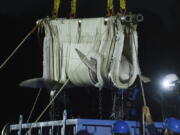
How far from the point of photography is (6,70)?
1433cm

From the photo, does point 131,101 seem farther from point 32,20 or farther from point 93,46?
point 32,20

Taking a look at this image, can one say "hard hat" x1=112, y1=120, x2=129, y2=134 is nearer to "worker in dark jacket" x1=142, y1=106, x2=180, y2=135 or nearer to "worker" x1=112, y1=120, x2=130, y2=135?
"worker" x1=112, y1=120, x2=130, y2=135

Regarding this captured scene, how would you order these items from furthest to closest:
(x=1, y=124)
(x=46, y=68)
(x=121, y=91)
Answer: (x=1, y=124)
(x=121, y=91)
(x=46, y=68)

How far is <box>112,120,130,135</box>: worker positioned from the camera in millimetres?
6958

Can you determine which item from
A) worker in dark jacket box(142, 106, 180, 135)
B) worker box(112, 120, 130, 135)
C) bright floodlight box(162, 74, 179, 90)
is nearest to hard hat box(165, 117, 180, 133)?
worker in dark jacket box(142, 106, 180, 135)

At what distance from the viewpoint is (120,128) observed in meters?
6.96

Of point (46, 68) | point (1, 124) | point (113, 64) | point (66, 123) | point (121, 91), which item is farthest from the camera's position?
point (1, 124)

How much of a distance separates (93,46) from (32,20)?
8087 millimetres

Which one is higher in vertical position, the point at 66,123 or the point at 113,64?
the point at 113,64

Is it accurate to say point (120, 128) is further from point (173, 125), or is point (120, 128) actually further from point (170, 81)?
point (170, 81)

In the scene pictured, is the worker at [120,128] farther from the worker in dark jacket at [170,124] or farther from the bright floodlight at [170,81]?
the bright floodlight at [170,81]

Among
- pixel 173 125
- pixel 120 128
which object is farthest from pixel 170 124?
→ pixel 120 128

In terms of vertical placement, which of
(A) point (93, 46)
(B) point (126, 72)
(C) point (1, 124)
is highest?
(A) point (93, 46)

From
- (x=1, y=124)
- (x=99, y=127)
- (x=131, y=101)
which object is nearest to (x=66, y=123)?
(x=99, y=127)
